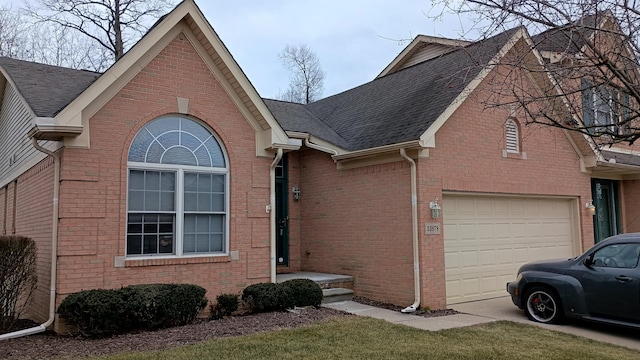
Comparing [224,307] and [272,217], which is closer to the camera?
[224,307]

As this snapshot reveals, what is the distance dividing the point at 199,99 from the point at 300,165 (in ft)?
14.2

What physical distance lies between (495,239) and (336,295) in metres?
4.01

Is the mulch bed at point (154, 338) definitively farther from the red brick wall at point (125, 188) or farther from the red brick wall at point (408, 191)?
the red brick wall at point (408, 191)

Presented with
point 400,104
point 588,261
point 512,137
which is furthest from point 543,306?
point 400,104

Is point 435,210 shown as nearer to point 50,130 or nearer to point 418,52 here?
point 50,130

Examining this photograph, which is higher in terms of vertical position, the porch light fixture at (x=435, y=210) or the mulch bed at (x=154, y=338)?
the porch light fixture at (x=435, y=210)

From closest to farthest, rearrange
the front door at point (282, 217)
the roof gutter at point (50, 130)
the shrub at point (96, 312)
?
the shrub at point (96, 312) < the roof gutter at point (50, 130) < the front door at point (282, 217)

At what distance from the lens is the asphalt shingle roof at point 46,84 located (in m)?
8.64

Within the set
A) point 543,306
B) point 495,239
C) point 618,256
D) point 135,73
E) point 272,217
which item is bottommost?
point 543,306

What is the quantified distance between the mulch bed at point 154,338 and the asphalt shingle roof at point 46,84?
139 inches

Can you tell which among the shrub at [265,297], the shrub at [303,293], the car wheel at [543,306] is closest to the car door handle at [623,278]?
the car wheel at [543,306]

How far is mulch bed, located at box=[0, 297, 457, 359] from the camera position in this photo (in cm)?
687

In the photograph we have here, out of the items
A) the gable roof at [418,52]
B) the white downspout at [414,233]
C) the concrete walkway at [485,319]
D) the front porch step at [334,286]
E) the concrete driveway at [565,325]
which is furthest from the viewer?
the gable roof at [418,52]

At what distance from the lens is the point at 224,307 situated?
9.06 metres
